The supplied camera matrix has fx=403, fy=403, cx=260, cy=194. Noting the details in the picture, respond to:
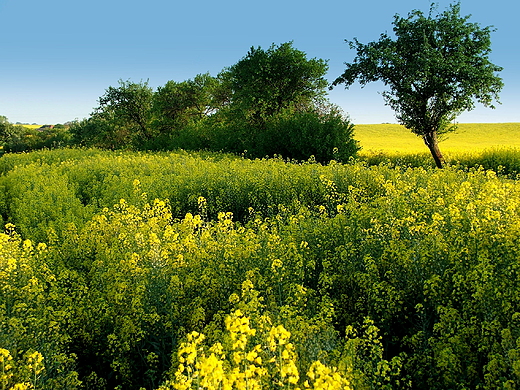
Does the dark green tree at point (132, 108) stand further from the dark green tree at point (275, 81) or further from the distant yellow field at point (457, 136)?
the distant yellow field at point (457, 136)

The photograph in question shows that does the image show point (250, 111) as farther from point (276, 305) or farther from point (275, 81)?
point (276, 305)

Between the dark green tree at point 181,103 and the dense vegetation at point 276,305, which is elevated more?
the dark green tree at point 181,103

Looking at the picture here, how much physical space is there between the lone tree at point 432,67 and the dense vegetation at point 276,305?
16475mm

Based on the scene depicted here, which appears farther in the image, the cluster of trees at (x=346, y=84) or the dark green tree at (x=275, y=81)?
the dark green tree at (x=275, y=81)

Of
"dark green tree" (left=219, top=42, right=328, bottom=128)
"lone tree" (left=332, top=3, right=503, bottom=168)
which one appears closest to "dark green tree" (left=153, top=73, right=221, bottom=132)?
"dark green tree" (left=219, top=42, right=328, bottom=128)

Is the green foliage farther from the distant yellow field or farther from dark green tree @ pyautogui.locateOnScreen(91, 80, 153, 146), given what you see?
the distant yellow field

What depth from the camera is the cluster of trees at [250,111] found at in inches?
866

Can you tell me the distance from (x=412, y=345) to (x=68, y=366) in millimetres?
3567

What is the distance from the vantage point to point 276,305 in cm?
454

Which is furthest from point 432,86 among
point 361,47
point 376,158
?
point 376,158

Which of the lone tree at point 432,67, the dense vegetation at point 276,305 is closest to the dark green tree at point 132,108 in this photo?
the lone tree at point 432,67

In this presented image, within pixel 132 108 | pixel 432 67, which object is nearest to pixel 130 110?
pixel 132 108

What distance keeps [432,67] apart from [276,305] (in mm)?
20787

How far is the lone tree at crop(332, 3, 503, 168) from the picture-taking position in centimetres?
2177
